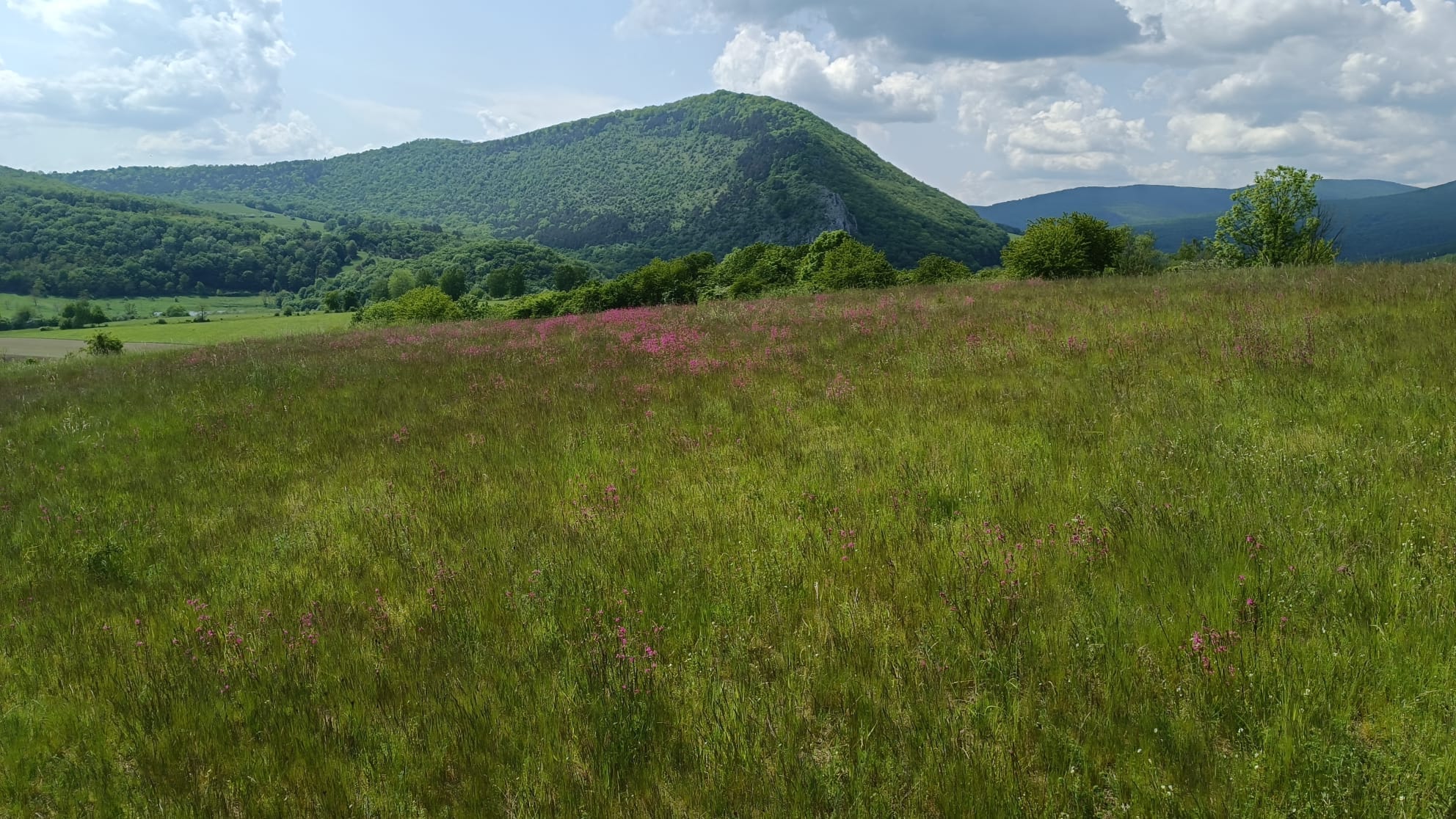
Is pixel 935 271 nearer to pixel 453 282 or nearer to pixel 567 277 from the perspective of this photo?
pixel 567 277

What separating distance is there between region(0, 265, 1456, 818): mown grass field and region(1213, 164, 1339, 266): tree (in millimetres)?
48662

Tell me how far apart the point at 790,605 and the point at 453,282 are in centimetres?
14303

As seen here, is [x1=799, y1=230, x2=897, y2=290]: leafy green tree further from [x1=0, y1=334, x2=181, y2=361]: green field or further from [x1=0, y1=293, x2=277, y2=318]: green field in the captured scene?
[x1=0, y1=293, x2=277, y2=318]: green field

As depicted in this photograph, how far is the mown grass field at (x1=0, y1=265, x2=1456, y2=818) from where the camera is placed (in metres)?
2.54

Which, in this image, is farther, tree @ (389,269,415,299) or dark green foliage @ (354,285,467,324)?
tree @ (389,269,415,299)

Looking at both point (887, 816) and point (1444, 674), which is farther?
point (1444, 674)

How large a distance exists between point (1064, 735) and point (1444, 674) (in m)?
1.66

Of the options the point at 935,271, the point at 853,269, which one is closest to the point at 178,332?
the point at 853,269

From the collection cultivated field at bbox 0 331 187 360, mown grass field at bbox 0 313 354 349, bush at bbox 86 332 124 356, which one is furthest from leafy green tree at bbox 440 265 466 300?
bush at bbox 86 332 124 356

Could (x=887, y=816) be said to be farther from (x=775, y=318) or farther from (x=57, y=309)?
(x=57, y=309)

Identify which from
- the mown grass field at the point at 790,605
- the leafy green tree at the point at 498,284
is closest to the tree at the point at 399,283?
the leafy green tree at the point at 498,284

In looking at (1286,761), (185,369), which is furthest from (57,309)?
(1286,761)

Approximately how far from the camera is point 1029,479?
16.6ft

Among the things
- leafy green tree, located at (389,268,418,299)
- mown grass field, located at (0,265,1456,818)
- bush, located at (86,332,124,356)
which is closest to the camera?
mown grass field, located at (0,265,1456,818)
